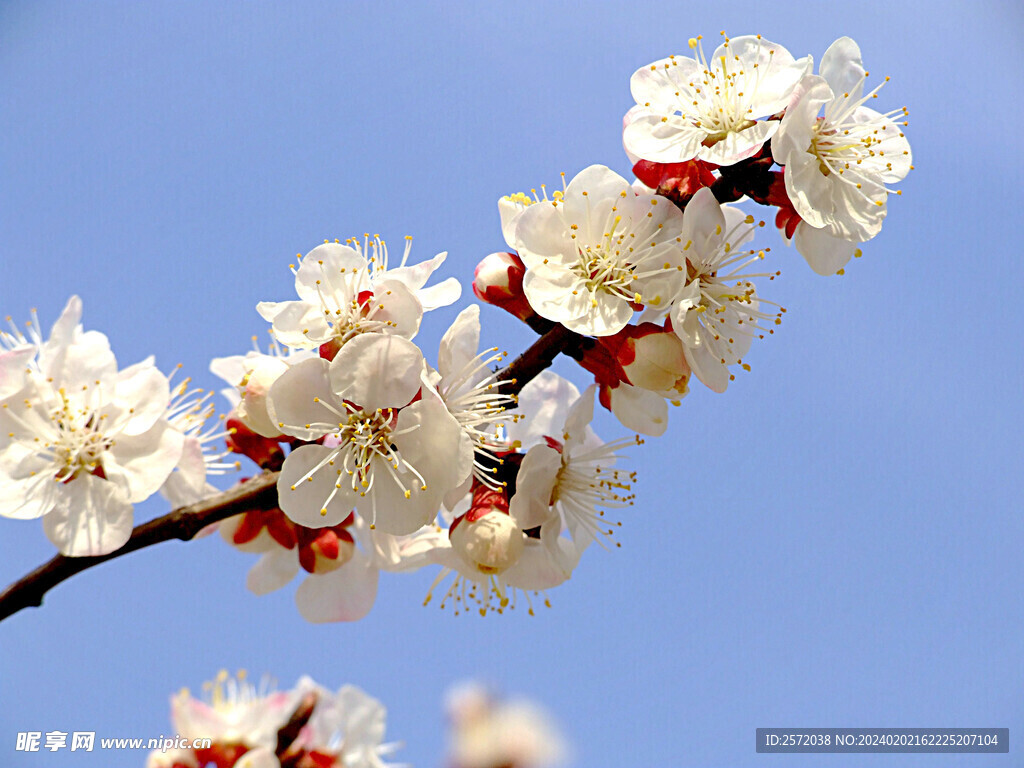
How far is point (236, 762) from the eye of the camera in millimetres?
2303

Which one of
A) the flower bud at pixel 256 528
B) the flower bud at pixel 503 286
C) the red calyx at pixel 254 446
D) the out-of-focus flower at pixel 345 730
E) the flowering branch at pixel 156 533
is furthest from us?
the out-of-focus flower at pixel 345 730

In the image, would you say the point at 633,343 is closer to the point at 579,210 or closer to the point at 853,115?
the point at 579,210

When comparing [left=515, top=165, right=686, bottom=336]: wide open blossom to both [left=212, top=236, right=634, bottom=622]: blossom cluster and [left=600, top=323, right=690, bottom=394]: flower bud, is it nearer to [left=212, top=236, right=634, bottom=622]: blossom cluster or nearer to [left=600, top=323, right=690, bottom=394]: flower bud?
[left=600, top=323, right=690, bottom=394]: flower bud

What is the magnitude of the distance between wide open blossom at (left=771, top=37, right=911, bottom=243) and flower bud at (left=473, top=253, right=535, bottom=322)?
2.11ft

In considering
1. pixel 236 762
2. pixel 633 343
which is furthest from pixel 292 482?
pixel 236 762

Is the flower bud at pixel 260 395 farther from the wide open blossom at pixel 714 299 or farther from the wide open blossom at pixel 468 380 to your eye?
the wide open blossom at pixel 714 299

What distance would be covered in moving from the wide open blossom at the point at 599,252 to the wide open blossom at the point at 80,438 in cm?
94

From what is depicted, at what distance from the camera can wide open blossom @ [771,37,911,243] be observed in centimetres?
182

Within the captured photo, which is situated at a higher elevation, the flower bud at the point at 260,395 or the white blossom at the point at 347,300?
the white blossom at the point at 347,300

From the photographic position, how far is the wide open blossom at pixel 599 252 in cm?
178

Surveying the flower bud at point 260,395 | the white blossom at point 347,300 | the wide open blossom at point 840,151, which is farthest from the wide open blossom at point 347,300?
the wide open blossom at point 840,151

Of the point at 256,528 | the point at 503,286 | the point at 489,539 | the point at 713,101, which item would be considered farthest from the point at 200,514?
the point at 713,101

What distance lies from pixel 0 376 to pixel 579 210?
136 centimetres

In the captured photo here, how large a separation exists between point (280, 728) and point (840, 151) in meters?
2.14
